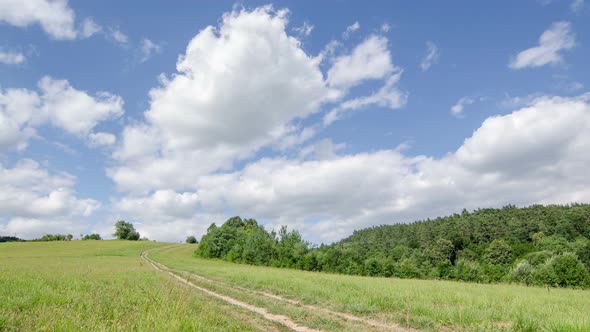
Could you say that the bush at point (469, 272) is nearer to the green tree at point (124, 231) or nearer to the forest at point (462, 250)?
the forest at point (462, 250)

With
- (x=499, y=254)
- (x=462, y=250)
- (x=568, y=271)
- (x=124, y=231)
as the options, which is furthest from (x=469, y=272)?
(x=124, y=231)

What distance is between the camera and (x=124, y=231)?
173 meters

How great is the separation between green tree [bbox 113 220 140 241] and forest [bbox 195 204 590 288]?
2882 inches

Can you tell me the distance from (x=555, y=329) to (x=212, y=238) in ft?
300

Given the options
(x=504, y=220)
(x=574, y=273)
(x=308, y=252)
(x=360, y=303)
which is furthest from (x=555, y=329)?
(x=504, y=220)

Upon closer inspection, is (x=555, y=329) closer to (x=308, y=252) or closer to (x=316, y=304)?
(x=316, y=304)

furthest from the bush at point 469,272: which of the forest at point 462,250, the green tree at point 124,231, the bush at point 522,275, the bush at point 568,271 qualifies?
the green tree at point 124,231

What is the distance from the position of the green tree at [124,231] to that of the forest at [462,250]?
73.2m

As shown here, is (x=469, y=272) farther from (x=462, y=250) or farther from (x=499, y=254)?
(x=462, y=250)

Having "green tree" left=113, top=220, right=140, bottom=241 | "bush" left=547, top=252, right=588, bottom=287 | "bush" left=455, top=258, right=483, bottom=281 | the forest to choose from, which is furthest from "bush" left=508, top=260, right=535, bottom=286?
"green tree" left=113, top=220, right=140, bottom=241

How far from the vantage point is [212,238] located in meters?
94.2

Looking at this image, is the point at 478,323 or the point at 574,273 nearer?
the point at 478,323

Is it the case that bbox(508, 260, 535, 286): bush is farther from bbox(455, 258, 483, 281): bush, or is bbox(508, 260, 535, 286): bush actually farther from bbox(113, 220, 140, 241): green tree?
bbox(113, 220, 140, 241): green tree

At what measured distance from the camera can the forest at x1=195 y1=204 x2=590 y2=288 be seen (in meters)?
52.1
